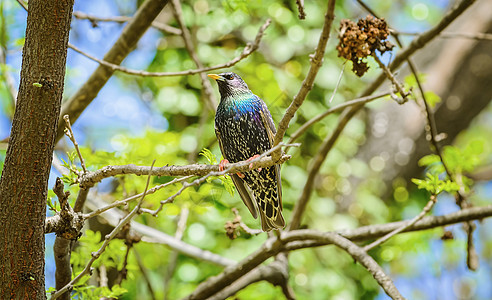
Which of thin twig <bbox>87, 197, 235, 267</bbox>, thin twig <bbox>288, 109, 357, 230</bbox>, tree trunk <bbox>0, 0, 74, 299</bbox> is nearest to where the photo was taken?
tree trunk <bbox>0, 0, 74, 299</bbox>

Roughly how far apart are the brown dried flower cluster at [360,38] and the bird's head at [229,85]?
1.11 m

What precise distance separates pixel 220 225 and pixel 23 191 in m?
3.06

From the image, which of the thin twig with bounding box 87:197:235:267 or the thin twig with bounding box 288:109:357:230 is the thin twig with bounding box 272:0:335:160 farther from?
the thin twig with bounding box 87:197:235:267

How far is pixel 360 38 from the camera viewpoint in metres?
2.39

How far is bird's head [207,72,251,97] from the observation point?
3.46m

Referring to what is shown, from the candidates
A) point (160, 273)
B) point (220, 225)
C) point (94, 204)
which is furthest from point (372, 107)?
point (94, 204)

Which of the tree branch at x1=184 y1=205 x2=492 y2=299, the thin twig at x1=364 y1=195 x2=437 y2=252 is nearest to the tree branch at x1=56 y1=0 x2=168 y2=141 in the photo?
the tree branch at x1=184 y1=205 x2=492 y2=299

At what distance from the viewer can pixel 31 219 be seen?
208 centimetres

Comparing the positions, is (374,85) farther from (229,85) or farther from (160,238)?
(160,238)

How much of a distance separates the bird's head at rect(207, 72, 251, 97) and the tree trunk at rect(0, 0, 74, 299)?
147 centimetres

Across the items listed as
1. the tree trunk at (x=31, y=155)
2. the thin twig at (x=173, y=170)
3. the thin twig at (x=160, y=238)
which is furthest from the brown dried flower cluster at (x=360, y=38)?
the thin twig at (x=160, y=238)

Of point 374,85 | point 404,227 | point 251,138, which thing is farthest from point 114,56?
point 404,227

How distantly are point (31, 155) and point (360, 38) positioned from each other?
1444mm

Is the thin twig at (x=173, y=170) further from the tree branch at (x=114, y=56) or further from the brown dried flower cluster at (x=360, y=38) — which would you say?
the tree branch at (x=114, y=56)
